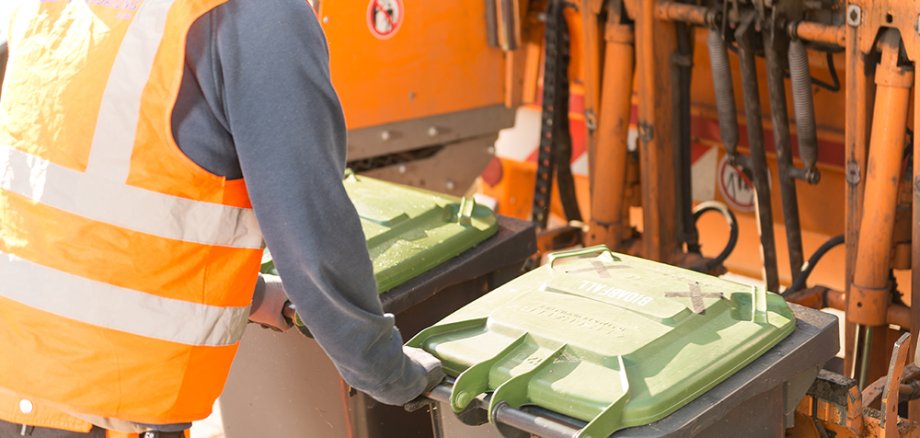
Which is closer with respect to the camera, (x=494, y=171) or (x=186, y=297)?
(x=186, y=297)

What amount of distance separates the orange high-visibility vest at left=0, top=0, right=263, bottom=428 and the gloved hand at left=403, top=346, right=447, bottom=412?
346 millimetres

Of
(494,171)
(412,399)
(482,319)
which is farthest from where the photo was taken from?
(494,171)

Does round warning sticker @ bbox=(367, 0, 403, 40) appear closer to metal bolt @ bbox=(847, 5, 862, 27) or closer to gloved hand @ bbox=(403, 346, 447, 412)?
metal bolt @ bbox=(847, 5, 862, 27)

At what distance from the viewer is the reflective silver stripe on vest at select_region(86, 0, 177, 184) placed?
6.10 feet

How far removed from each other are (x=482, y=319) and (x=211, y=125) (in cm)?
72

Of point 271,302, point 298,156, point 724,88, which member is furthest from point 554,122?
point 298,156

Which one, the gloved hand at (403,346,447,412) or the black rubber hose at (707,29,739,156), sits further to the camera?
the black rubber hose at (707,29,739,156)

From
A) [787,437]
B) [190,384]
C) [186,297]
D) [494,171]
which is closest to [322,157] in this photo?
[186,297]

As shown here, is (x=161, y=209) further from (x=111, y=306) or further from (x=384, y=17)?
(x=384, y=17)

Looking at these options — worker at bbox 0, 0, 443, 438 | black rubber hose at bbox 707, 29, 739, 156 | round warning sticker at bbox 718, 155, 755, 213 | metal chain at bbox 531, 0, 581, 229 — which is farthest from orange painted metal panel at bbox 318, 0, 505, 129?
worker at bbox 0, 0, 443, 438

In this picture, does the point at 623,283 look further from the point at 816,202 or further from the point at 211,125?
the point at 816,202

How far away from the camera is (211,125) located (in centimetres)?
187

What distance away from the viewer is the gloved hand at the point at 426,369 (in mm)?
2178

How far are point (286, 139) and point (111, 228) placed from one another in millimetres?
333
